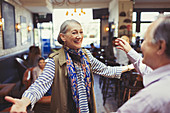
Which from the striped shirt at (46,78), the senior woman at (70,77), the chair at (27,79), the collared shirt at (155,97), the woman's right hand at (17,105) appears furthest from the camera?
the chair at (27,79)

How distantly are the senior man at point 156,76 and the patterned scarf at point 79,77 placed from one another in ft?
1.94

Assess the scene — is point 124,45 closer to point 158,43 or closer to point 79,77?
point 79,77

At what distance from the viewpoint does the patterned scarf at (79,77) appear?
1.26 meters

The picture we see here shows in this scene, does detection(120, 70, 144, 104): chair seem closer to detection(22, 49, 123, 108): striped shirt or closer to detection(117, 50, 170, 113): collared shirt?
detection(22, 49, 123, 108): striped shirt

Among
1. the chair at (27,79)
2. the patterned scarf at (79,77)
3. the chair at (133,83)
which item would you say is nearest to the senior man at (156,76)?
the patterned scarf at (79,77)

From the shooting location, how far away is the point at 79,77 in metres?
1.29

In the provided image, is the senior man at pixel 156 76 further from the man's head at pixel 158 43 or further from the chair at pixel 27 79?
the chair at pixel 27 79

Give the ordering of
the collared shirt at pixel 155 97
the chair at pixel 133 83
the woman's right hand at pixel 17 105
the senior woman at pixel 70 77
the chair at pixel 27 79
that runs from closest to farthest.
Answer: the collared shirt at pixel 155 97
the woman's right hand at pixel 17 105
the senior woman at pixel 70 77
the chair at pixel 133 83
the chair at pixel 27 79

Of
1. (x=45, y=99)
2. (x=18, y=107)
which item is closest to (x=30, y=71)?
(x=45, y=99)

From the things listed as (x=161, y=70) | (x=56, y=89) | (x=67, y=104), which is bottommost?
(x=67, y=104)

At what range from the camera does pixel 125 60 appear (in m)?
4.19

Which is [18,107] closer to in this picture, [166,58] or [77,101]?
[77,101]

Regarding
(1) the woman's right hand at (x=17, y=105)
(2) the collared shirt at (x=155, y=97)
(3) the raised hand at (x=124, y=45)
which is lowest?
(1) the woman's right hand at (x=17, y=105)

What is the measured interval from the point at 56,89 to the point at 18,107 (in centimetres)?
42
